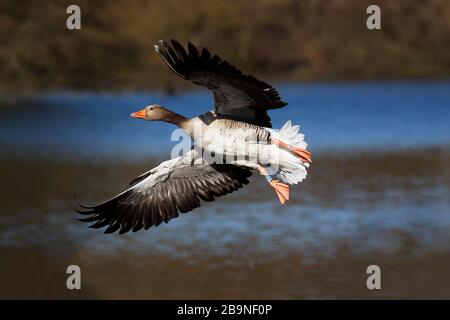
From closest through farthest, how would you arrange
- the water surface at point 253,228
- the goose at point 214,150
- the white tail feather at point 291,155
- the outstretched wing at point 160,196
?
the goose at point 214,150 → the white tail feather at point 291,155 → the outstretched wing at point 160,196 → the water surface at point 253,228

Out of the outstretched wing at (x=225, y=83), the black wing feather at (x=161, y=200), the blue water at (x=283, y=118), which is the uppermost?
the blue water at (x=283, y=118)

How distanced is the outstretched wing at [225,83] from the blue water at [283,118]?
861 inches

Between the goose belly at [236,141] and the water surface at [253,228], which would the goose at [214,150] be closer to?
the goose belly at [236,141]

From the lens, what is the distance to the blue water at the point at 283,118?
3272cm

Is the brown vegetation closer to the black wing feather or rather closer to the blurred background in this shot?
the blurred background

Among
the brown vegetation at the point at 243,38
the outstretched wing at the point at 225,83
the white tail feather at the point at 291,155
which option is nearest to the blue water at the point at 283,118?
the brown vegetation at the point at 243,38

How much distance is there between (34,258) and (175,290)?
12.0 feet

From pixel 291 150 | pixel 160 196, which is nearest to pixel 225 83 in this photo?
pixel 291 150

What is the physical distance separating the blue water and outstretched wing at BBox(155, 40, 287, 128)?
21876 millimetres

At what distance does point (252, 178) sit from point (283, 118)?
35.2 ft

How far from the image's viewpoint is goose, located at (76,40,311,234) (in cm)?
743

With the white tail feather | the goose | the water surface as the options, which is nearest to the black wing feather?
the goose

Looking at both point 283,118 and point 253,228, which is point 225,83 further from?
point 283,118
